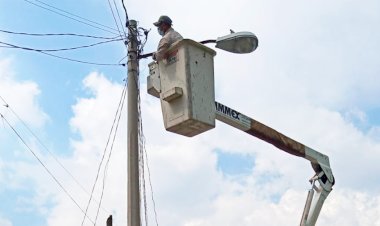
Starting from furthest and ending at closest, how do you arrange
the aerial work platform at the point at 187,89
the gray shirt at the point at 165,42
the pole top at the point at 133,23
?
the pole top at the point at 133,23
the gray shirt at the point at 165,42
the aerial work platform at the point at 187,89

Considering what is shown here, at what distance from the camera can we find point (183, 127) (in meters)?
5.23

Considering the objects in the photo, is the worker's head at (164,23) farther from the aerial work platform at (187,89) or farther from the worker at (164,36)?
the aerial work platform at (187,89)

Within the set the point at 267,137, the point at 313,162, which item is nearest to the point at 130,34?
the point at 267,137

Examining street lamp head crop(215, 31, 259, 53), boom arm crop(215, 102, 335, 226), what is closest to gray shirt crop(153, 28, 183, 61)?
street lamp head crop(215, 31, 259, 53)

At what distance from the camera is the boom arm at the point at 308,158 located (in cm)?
637

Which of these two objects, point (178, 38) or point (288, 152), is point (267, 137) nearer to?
point (288, 152)

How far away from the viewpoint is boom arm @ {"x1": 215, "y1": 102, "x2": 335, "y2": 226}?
637cm

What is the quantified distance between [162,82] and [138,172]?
128cm

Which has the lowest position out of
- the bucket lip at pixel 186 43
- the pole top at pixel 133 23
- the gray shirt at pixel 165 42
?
the bucket lip at pixel 186 43

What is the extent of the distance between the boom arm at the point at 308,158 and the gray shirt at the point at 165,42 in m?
1.12

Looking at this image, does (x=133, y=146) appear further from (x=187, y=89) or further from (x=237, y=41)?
(x=237, y=41)

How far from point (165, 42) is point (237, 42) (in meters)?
0.73

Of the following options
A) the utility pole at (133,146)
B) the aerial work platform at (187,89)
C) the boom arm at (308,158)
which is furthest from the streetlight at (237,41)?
the utility pole at (133,146)

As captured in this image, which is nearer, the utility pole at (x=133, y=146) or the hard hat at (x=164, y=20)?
the hard hat at (x=164, y=20)
